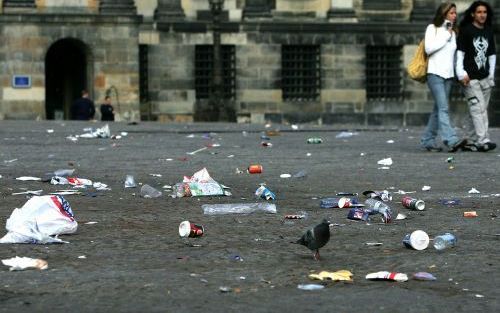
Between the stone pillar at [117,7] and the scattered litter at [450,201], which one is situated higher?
the stone pillar at [117,7]

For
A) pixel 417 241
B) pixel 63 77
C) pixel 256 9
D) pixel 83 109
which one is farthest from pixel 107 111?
pixel 417 241

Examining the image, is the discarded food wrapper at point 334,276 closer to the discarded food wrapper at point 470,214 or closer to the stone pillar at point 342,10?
the discarded food wrapper at point 470,214

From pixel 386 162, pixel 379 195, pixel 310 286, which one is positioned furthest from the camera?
pixel 386 162

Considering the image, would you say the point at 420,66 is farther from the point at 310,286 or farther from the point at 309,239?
the point at 310,286

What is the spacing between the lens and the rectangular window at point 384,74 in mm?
42750

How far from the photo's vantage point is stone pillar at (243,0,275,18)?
A: 1630 inches

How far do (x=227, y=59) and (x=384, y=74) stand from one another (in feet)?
15.9

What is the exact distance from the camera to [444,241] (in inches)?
363

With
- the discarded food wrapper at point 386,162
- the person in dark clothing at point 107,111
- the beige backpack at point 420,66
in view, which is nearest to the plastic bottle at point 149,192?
the discarded food wrapper at point 386,162

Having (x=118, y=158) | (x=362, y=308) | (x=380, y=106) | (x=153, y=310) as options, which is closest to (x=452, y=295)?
(x=362, y=308)

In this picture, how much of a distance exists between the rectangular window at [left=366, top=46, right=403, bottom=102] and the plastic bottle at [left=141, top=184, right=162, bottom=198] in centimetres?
2974

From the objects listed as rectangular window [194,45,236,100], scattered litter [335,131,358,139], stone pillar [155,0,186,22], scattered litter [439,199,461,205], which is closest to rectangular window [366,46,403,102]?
rectangular window [194,45,236,100]

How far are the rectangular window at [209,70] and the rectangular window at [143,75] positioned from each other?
1.40 m

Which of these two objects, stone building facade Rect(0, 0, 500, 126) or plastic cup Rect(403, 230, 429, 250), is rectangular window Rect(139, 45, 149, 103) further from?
plastic cup Rect(403, 230, 429, 250)
